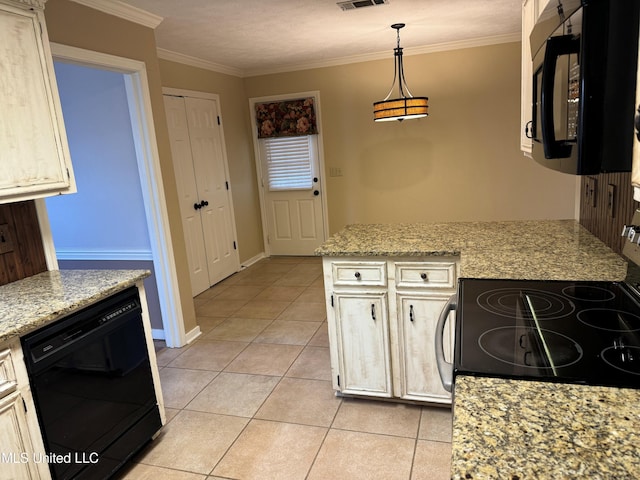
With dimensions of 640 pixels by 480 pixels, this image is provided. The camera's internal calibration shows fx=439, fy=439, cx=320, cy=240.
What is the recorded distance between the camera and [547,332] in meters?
1.17

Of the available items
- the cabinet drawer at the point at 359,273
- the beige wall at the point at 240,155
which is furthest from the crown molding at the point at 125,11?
the cabinet drawer at the point at 359,273

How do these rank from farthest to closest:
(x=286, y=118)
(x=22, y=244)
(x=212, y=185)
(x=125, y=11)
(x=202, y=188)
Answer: (x=286, y=118)
(x=212, y=185)
(x=202, y=188)
(x=125, y=11)
(x=22, y=244)

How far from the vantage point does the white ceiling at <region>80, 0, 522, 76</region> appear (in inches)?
125

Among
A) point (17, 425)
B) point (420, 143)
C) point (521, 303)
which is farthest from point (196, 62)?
point (521, 303)

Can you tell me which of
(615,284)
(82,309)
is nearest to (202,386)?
(82,309)

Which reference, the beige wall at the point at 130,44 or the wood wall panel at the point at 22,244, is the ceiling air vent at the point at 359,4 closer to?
the beige wall at the point at 130,44

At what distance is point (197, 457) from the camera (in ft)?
7.12

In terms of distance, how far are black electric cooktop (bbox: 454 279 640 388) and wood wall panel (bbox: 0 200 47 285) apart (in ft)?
7.13

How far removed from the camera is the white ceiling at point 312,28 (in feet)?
10.4

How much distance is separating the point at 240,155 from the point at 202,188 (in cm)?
101

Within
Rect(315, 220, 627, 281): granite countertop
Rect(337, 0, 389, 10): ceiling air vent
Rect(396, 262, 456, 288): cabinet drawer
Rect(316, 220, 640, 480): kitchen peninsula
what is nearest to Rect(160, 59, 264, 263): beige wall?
Rect(337, 0, 389, 10): ceiling air vent

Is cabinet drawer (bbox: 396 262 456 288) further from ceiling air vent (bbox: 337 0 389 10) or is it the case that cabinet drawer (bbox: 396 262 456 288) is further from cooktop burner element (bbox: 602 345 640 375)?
ceiling air vent (bbox: 337 0 389 10)

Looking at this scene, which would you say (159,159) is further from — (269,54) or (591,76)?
(591,76)

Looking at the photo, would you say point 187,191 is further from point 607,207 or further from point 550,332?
point 550,332
